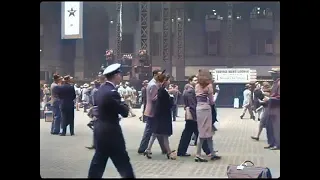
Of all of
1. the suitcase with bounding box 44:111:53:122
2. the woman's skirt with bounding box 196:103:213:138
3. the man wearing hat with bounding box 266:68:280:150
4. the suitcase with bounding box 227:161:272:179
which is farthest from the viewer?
the woman's skirt with bounding box 196:103:213:138

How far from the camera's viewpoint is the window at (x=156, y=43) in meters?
2.35

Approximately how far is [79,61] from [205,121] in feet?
3.55

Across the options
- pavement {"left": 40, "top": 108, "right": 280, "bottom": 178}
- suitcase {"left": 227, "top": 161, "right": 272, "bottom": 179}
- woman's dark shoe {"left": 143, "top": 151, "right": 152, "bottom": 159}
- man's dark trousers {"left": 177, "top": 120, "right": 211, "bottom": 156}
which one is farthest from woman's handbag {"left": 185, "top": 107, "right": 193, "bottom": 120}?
suitcase {"left": 227, "top": 161, "right": 272, "bottom": 179}

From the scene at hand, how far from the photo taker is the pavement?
2676mm

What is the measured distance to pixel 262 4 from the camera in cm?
260

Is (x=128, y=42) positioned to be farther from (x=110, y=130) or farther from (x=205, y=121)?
(x=205, y=121)

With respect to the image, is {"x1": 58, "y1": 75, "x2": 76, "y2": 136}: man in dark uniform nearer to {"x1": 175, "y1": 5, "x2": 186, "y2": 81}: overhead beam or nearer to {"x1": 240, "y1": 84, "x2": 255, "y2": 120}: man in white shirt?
{"x1": 175, "y1": 5, "x2": 186, "y2": 81}: overhead beam

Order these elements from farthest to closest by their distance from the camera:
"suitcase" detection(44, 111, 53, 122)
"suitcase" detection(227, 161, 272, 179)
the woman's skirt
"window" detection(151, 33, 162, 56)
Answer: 1. the woman's skirt
2. "suitcase" detection(44, 111, 53, 122)
3. "suitcase" detection(227, 161, 272, 179)
4. "window" detection(151, 33, 162, 56)

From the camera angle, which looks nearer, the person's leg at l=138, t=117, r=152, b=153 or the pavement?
the pavement

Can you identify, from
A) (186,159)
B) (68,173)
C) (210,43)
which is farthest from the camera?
(186,159)

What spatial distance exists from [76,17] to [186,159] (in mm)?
1262

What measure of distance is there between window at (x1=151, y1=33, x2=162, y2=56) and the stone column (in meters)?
0.45
